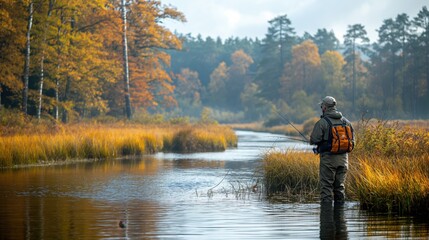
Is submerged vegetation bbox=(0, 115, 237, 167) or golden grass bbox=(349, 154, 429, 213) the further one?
submerged vegetation bbox=(0, 115, 237, 167)

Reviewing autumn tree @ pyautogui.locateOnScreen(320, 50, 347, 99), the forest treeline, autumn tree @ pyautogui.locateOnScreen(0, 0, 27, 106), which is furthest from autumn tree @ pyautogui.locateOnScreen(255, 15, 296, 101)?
autumn tree @ pyautogui.locateOnScreen(0, 0, 27, 106)

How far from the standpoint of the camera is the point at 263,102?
10044 cm

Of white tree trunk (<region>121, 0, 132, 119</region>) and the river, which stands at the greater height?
white tree trunk (<region>121, 0, 132, 119</region>)

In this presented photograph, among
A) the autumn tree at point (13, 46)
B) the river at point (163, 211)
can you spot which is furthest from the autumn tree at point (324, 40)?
the river at point (163, 211)

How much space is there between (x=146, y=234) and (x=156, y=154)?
21.5 meters

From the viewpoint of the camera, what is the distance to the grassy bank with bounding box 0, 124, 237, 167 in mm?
23984

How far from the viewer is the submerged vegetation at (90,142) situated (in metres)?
24.0

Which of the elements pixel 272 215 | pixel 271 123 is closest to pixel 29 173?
pixel 272 215

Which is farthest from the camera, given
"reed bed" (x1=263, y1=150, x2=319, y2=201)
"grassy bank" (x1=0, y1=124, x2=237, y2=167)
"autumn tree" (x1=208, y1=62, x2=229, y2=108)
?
"autumn tree" (x1=208, y1=62, x2=229, y2=108)

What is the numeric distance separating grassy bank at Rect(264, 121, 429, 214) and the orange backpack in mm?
950

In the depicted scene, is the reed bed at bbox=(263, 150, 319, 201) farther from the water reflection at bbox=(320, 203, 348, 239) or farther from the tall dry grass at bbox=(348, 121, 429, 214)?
the water reflection at bbox=(320, 203, 348, 239)

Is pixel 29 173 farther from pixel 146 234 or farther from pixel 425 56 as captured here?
pixel 425 56

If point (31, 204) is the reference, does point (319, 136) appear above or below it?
above

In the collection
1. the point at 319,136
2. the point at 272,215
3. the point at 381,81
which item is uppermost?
the point at 381,81
